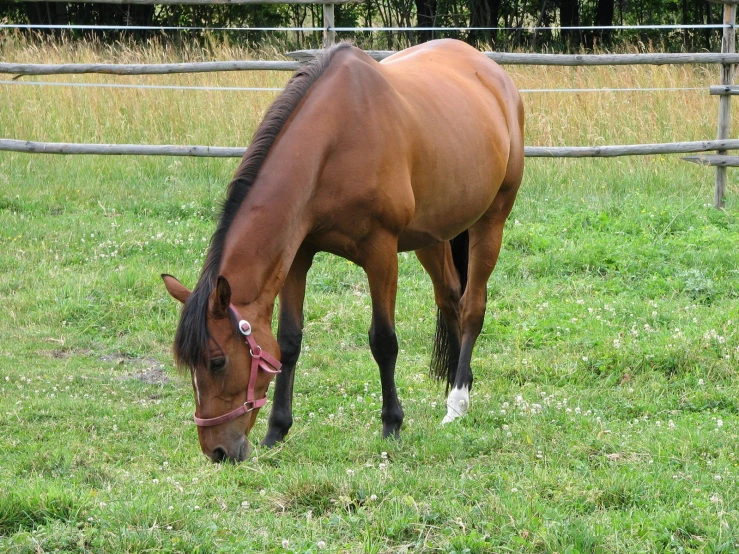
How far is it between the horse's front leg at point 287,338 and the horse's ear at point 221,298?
2.55 ft

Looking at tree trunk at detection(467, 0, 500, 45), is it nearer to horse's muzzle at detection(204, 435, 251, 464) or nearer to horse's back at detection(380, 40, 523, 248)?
horse's back at detection(380, 40, 523, 248)

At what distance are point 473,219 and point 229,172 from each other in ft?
16.2

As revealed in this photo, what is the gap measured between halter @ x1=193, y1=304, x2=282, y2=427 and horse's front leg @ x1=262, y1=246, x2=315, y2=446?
607 mm

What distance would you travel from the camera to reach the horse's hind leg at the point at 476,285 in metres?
4.89

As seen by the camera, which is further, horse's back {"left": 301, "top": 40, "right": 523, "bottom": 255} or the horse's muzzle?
horse's back {"left": 301, "top": 40, "right": 523, "bottom": 255}

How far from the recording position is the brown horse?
3592 mm

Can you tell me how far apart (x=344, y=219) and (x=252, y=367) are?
817 millimetres

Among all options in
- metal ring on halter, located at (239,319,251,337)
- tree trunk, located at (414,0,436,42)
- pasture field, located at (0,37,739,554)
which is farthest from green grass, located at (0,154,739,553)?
tree trunk, located at (414,0,436,42)

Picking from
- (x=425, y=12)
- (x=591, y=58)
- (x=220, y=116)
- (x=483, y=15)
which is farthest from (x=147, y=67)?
(x=483, y=15)

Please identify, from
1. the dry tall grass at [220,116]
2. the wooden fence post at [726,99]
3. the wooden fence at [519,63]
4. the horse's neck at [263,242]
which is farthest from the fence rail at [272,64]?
the horse's neck at [263,242]

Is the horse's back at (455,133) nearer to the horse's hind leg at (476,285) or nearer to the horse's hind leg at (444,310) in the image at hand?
the horse's hind leg at (476,285)

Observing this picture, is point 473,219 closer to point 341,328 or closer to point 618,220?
point 341,328

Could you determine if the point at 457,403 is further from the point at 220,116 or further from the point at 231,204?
the point at 220,116

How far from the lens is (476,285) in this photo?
17.4 feet
